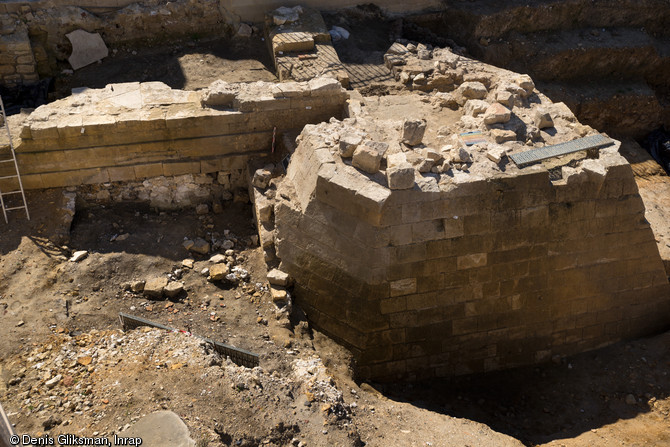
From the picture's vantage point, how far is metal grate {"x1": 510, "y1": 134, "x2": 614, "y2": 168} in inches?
313

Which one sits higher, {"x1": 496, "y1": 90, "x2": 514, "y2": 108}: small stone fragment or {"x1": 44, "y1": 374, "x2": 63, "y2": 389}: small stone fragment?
{"x1": 496, "y1": 90, "x2": 514, "y2": 108}: small stone fragment

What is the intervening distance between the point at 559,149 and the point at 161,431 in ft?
17.9

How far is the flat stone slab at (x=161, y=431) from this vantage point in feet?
19.2

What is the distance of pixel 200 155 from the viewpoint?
9.48 meters

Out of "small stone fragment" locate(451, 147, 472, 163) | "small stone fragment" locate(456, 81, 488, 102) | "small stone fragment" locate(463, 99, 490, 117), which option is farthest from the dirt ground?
"small stone fragment" locate(456, 81, 488, 102)

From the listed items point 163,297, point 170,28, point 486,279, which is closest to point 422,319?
point 486,279

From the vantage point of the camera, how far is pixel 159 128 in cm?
911

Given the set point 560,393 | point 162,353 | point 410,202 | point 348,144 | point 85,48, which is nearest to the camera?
point 162,353

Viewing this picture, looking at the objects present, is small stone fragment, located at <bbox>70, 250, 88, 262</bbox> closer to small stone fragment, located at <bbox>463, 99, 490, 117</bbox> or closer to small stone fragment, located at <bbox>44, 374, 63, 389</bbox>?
small stone fragment, located at <bbox>44, 374, 63, 389</bbox>

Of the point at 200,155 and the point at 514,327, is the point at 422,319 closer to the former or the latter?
the point at 514,327

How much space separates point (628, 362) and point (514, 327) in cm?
159

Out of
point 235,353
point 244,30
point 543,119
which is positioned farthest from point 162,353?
point 244,30

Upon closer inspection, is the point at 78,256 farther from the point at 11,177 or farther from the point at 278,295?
the point at 278,295

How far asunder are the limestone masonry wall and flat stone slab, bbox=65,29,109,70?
2620 millimetres
